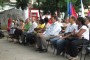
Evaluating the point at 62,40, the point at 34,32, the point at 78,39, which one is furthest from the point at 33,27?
the point at 78,39

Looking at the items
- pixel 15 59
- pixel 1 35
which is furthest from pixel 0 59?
pixel 1 35

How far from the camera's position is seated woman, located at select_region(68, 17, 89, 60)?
10898mm

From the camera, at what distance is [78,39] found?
1105 centimetres

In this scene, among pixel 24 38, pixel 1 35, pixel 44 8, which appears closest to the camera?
pixel 24 38

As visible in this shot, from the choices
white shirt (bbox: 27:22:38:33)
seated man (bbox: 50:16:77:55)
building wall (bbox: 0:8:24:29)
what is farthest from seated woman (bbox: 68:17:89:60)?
building wall (bbox: 0:8:24:29)

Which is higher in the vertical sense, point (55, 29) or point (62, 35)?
point (55, 29)

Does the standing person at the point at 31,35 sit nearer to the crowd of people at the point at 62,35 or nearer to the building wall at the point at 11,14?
the crowd of people at the point at 62,35

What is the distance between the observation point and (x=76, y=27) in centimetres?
1205

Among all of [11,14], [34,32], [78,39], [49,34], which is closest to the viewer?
[78,39]

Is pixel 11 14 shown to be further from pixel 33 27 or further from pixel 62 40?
pixel 62 40

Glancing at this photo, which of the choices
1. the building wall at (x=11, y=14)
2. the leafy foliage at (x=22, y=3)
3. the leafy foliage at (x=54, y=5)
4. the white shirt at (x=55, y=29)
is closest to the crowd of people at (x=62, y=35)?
the white shirt at (x=55, y=29)

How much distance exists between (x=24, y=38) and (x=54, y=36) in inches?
159

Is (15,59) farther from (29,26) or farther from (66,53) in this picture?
(29,26)

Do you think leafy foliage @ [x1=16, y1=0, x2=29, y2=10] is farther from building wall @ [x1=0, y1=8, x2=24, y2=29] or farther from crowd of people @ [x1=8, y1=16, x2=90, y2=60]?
crowd of people @ [x1=8, y1=16, x2=90, y2=60]
